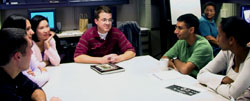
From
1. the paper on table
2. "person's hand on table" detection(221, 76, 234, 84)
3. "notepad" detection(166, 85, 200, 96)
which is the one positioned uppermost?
"person's hand on table" detection(221, 76, 234, 84)

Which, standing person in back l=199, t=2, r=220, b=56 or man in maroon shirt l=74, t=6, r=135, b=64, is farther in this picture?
standing person in back l=199, t=2, r=220, b=56

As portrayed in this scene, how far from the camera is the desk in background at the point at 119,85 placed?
6.04 feet

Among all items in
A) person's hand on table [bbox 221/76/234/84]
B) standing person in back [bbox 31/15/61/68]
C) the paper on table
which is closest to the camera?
person's hand on table [bbox 221/76/234/84]

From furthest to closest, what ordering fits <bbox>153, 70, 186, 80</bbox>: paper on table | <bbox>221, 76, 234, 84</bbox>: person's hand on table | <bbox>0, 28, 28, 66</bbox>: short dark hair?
<bbox>153, 70, 186, 80</bbox>: paper on table
<bbox>221, 76, 234, 84</bbox>: person's hand on table
<bbox>0, 28, 28, 66</bbox>: short dark hair

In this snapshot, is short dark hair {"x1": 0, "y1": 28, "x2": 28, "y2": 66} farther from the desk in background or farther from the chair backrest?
the chair backrest

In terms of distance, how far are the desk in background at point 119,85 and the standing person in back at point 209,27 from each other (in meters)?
2.16

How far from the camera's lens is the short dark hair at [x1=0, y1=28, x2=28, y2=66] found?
4.74ft

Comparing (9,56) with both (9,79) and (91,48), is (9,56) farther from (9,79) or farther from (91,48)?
(91,48)

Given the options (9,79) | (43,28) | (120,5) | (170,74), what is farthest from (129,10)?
(9,79)

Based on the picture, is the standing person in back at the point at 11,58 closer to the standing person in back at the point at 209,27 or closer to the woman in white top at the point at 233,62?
A: the woman in white top at the point at 233,62

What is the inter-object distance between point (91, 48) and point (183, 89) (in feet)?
4.81

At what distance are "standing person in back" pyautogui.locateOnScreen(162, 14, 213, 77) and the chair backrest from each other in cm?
112

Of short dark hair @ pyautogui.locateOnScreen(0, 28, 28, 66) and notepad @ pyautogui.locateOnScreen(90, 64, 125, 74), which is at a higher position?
short dark hair @ pyautogui.locateOnScreen(0, 28, 28, 66)

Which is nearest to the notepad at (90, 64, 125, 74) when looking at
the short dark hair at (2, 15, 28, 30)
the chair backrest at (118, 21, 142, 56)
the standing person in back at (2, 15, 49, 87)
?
the standing person in back at (2, 15, 49, 87)
